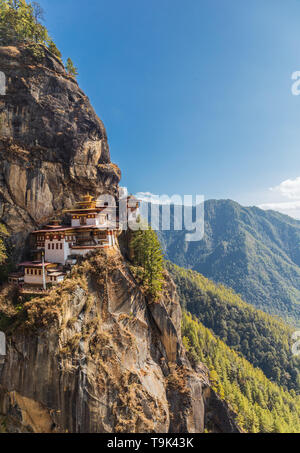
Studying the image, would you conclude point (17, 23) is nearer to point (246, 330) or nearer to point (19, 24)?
point (19, 24)

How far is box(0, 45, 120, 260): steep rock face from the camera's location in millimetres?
26688

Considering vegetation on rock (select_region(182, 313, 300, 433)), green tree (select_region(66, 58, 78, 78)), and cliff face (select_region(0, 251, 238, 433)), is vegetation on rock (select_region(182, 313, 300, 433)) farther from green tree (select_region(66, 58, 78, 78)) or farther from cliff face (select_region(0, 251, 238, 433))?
green tree (select_region(66, 58, 78, 78))

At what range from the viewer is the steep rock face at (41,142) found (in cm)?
2669

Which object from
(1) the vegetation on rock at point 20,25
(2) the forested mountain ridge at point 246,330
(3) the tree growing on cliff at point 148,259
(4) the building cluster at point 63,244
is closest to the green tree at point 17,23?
(1) the vegetation on rock at point 20,25

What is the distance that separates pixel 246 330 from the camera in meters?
92.4

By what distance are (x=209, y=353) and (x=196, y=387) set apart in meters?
37.0

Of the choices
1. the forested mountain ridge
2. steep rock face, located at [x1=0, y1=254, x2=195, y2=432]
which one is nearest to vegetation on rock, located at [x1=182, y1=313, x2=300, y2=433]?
the forested mountain ridge

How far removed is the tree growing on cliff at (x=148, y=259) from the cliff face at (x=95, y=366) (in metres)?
1.98

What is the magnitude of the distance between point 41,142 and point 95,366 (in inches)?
1155

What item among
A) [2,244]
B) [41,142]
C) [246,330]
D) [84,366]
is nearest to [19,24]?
[41,142]

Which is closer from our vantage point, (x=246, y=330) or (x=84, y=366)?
(x=84, y=366)

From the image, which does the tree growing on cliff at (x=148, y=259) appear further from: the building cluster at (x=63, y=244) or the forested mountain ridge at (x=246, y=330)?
the forested mountain ridge at (x=246, y=330)

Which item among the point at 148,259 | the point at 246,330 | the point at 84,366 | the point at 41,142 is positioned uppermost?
the point at 41,142

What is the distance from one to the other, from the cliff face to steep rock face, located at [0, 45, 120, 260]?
37.8 ft
